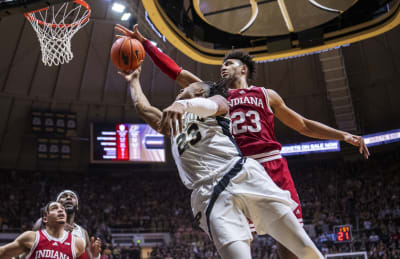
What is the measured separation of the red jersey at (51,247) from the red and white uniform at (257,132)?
109 inches

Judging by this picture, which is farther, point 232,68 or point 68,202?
point 68,202

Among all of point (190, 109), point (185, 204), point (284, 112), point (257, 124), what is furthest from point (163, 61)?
point (185, 204)

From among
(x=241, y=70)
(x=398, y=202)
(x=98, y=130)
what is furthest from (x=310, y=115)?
(x=241, y=70)

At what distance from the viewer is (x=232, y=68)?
158 inches

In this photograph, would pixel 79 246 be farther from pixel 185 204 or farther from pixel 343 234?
pixel 185 204

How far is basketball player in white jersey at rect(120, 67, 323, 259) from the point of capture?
2.56 meters

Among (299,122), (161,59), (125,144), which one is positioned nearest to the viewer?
(299,122)

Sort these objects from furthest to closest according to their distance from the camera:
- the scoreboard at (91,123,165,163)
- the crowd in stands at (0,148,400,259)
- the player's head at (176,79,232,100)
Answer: the scoreboard at (91,123,165,163)
the crowd in stands at (0,148,400,259)
the player's head at (176,79,232,100)

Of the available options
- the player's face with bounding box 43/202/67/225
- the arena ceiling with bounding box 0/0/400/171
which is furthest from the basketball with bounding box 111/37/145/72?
the arena ceiling with bounding box 0/0/400/171

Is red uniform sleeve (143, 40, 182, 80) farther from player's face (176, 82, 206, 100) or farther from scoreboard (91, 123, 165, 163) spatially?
scoreboard (91, 123, 165, 163)

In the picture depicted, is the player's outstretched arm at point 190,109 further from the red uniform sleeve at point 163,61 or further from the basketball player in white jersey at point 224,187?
the red uniform sleeve at point 163,61

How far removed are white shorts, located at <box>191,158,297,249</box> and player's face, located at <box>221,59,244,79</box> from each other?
4.29 feet

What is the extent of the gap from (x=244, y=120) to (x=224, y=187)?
1.35 metres

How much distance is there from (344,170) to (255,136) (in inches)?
788
